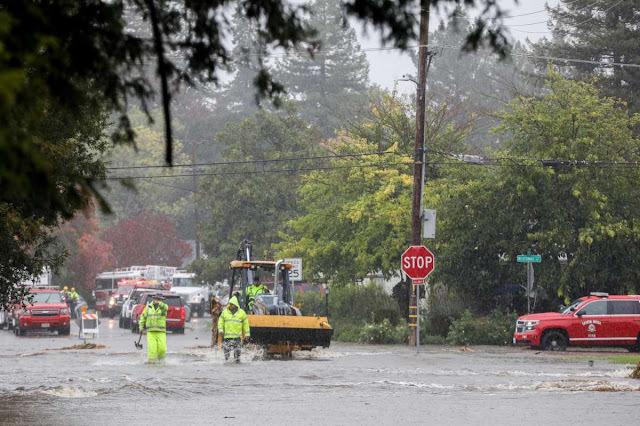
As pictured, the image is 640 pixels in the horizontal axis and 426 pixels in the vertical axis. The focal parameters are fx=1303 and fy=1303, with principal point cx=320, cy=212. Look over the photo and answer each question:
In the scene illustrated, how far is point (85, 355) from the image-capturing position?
34.3 metres

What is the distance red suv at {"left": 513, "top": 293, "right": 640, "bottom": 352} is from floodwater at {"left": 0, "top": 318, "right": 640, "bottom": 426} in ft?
6.13

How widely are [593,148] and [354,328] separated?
10.4m

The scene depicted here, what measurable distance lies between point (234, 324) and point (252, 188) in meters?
36.3

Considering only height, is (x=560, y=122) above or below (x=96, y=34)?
above

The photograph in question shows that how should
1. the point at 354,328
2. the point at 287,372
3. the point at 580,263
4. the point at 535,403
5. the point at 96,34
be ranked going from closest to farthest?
1. the point at 96,34
2. the point at 535,403
3. the point at 287,372
4. the point at 580,263
5. the point at 354,328

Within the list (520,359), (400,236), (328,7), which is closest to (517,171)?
(400,236)

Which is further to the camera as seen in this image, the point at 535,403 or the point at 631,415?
the point at 535,403

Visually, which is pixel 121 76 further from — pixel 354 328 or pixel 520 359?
pixel 354 328

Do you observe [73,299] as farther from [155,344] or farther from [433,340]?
[155,344]

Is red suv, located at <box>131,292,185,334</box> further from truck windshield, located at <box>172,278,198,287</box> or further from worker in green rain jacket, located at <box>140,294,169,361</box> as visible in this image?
truck windshield, located at <box>172,278,198,287</box>

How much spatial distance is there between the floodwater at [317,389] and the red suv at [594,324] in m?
1.87

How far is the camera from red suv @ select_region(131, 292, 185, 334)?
50.9 metres

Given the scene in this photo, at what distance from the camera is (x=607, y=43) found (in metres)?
61.4

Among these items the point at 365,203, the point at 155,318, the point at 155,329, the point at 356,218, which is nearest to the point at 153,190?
the point at 365,203
